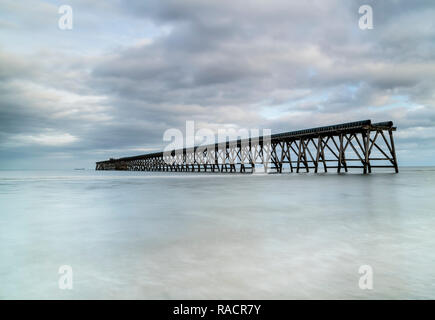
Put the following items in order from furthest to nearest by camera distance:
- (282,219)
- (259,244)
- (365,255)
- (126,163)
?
1. (126,163)
2. (282,219)
3. (259,244)
4. (365,255)

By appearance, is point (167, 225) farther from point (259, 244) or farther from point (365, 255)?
point (365, 255)

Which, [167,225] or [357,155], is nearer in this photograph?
[167,225]

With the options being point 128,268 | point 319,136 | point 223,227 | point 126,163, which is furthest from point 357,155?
point 126,163

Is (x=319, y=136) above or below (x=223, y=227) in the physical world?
above

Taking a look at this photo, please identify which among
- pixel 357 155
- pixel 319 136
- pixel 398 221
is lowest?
pixel 398 221

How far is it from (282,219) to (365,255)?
7.50 feet

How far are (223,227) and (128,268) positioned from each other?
7.20 feet
